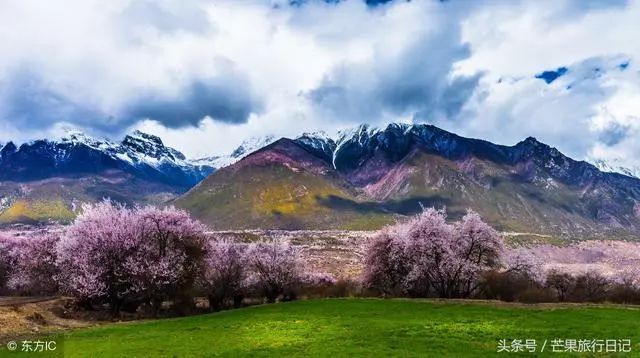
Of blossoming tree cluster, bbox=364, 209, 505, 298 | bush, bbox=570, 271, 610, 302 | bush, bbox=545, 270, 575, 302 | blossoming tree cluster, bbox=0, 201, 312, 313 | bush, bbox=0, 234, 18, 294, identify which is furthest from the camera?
bush, bbox=0, 234, 18, 294

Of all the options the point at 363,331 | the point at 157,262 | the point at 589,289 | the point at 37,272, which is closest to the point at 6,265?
the point at 37,272

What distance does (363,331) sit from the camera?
31.9m

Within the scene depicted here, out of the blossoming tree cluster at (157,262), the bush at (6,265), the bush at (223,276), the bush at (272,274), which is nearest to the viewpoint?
the blossoming tree cluster at (157,262)

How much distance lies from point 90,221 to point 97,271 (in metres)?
6.43

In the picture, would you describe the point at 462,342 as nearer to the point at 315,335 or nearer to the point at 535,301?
the point at 315,335

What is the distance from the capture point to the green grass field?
27281mm

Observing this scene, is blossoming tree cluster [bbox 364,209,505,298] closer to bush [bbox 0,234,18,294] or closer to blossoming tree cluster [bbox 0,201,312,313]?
blossoming tree cluster [bbox 0,201,312,313]

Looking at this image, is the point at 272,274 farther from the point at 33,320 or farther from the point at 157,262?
the point at 33,320

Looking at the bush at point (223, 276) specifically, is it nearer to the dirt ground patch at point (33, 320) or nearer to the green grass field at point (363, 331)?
the dirt ground patch at point (33, 320)

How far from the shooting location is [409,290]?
189ft

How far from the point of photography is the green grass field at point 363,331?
89.5 feet

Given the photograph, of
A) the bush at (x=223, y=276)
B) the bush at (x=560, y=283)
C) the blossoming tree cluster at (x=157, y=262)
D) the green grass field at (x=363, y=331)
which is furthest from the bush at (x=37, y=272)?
the bush at (x=560, y=283)

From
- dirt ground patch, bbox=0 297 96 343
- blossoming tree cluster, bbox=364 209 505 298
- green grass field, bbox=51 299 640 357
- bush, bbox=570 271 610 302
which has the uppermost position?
blossoming tree cluster, bbox=364 209 505 298

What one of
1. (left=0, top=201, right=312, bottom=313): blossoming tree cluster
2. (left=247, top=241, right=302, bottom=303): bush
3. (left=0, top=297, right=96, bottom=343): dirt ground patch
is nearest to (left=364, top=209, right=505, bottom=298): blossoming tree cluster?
(left=247, top=241, right=302, bottom=303): bush
